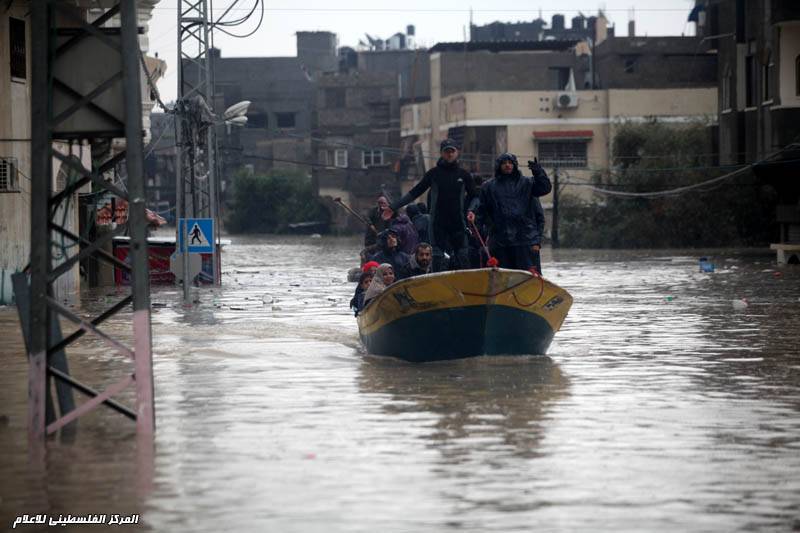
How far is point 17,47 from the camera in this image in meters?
29.0

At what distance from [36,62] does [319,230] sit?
89.0 meters

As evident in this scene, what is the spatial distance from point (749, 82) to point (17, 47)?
26.1 m

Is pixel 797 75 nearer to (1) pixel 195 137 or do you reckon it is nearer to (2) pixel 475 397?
(1) pixel 195 137

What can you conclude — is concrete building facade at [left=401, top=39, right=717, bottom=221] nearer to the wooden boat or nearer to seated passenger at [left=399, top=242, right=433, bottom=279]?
seated passenger at [left=399, top=242, right=433, bottom=279]

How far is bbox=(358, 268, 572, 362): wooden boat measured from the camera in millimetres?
16562

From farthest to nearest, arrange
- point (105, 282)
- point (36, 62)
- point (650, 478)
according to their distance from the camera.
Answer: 1. point (105, 282)
2. point (36, 62)
3. point (650, 478)

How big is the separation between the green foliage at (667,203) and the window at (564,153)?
6496 mm

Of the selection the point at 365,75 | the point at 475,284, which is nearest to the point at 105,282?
the point at 475,284

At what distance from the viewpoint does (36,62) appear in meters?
11.2

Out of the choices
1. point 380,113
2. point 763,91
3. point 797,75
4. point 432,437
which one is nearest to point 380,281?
point 432,437

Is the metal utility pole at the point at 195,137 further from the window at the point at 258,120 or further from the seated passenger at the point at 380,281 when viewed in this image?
the window at the point at 258,120

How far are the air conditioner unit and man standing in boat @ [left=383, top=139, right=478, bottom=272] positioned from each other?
6095 centimetres

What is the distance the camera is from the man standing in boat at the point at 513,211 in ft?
59.2

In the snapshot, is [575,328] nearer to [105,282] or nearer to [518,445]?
[518,445]
